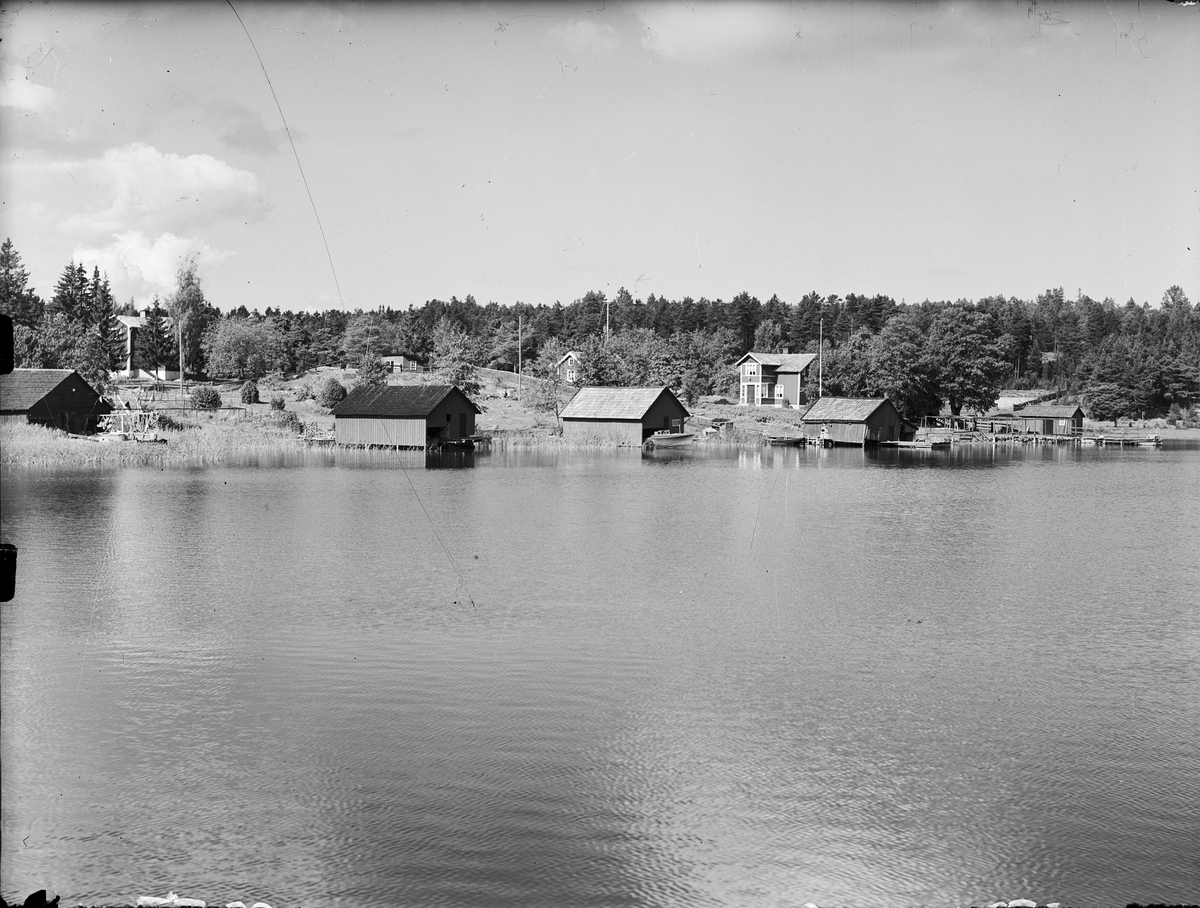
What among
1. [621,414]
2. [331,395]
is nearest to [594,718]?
[621,414]

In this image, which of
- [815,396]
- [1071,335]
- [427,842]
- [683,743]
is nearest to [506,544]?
[683,743]

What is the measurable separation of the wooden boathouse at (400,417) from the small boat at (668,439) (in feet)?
39.8

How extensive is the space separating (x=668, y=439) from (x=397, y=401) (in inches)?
689

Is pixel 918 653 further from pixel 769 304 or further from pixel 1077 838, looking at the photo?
pixel 769 304

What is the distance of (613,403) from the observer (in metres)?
62.9

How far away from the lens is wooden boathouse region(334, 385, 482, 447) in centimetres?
5441

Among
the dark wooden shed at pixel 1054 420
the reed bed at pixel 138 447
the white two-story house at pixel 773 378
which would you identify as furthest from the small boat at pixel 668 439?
the dark wooden shed at pixel 1054 420

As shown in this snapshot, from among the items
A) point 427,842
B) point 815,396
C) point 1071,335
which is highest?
point 1071,335

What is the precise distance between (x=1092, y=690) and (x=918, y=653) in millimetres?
2213

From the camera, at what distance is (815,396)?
85375 millimetres

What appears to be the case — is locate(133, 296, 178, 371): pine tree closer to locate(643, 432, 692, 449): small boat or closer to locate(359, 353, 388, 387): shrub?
locate(359, 353, 388, 387): shrub

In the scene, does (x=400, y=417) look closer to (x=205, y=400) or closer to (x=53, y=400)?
(x=205, y=400)

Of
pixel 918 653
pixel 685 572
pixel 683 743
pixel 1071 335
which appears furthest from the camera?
pixel 1071 335

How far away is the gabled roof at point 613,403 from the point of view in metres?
61.7
